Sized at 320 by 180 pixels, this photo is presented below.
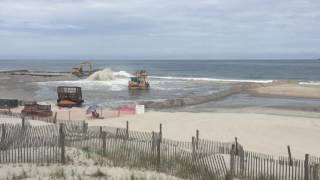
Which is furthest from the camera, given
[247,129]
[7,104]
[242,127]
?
[7,104]

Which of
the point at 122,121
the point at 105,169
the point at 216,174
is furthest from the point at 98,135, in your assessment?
the point at 122,121

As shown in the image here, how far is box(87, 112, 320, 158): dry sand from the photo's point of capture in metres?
27.0

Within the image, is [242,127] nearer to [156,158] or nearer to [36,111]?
[36,111]

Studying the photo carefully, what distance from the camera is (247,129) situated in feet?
107

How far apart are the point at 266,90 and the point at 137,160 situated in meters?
58.9

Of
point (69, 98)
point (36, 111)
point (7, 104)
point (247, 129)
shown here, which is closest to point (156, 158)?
point (247, 129)

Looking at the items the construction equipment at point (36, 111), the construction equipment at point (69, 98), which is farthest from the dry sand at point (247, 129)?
the construction equipment at point (69, 98)

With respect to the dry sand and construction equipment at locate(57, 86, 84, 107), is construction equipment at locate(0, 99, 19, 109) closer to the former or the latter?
construction equipment at locate(57, 86, 84, 107)

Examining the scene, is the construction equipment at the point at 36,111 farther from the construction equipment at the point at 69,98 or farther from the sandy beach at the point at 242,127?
the construction equipment at the point at 69,98

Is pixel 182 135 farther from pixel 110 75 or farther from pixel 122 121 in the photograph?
pixel 110 75

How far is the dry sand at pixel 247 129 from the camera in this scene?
27.0 m

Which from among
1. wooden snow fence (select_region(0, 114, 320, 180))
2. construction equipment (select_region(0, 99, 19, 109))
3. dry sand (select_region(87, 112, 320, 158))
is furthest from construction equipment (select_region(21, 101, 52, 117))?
wooden snow fence (select_region(0, 114, 320, 180))

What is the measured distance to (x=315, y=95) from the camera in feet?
214

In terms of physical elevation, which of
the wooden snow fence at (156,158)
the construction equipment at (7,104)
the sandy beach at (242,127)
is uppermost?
the wooden snow fence at (156,158)
